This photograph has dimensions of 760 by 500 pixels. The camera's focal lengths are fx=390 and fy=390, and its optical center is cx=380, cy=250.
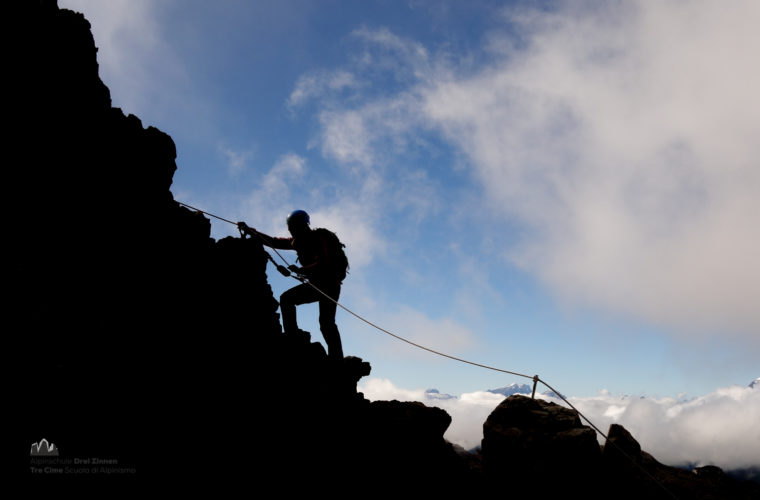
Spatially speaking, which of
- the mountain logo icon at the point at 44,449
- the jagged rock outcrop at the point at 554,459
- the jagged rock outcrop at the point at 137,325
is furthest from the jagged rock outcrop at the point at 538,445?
the mountain logo icon at the point at 44,449

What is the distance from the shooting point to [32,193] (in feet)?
25.2

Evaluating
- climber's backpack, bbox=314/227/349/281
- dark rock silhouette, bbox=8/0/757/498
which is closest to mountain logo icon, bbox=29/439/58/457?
dark rock silhouette, bbox=8/0/757/498

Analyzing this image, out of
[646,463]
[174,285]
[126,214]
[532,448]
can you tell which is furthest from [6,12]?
[646,463]

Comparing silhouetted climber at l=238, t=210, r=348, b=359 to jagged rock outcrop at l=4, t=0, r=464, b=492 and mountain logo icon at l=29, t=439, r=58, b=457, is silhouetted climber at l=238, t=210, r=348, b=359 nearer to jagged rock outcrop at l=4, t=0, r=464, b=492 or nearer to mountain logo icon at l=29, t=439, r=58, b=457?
jagged rock outcrop at l=4, t=0, r=464, b=492

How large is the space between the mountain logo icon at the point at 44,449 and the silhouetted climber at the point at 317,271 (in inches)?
261

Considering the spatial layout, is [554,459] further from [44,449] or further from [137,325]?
[44,449]

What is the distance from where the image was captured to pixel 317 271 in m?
12.7

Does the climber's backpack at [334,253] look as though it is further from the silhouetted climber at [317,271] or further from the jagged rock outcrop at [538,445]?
the jagged rock outcrop at [538,445]

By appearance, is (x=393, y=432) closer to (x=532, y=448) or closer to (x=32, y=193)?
(x=532, y=448)

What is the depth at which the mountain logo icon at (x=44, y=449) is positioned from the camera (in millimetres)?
5926

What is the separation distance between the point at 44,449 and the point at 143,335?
91.3 inches

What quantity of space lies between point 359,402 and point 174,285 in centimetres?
624

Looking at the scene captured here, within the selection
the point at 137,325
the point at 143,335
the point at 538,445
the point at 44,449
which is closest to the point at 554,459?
the point at 538,445

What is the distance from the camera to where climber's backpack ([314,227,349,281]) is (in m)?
12.8
